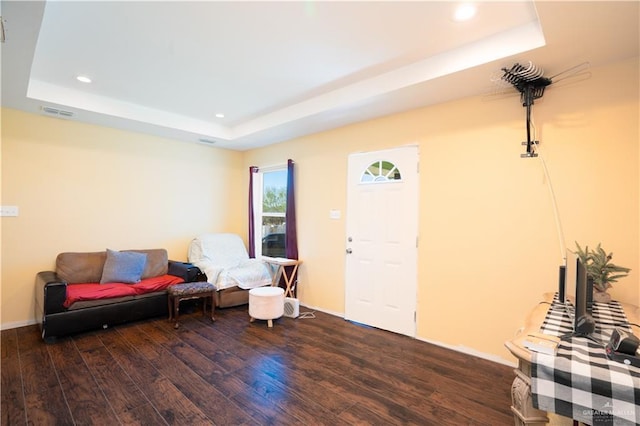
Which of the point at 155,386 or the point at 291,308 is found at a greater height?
the point at 291,308

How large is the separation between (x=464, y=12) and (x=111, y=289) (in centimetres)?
433

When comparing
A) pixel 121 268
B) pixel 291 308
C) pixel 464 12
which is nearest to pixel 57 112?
pixel 121 268

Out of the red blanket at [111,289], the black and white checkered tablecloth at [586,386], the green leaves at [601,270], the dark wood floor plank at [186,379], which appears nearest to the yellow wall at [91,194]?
the red blanket at [111,289]

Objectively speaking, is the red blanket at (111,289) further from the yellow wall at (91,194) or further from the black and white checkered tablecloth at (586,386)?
the black and white checkered tablecloth at (586,386)

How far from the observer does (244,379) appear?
2.50 meters

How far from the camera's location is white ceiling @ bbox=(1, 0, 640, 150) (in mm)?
2029

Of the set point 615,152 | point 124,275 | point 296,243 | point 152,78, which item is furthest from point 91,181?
point 615,152

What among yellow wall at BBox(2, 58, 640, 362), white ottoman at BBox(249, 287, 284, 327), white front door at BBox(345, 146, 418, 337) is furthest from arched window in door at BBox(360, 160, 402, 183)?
white ottoman at BBox(249, 287, 284, 327)

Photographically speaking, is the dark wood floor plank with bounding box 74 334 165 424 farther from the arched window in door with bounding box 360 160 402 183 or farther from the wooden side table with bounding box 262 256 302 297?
the arched window in door with bounding box 360 160 402 183

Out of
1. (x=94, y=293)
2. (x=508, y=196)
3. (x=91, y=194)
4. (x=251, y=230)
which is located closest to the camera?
(x=508, y=196)

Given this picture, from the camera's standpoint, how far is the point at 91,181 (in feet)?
13.5

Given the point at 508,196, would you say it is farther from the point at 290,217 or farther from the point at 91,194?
the point at 91,194

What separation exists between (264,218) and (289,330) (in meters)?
2.43

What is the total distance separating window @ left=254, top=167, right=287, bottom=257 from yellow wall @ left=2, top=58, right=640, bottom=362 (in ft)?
1.57
